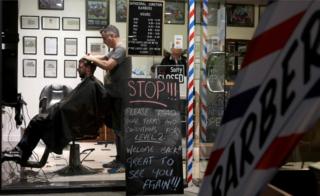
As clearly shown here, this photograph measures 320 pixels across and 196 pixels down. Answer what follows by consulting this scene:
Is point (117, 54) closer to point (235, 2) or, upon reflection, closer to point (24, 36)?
point (24, 36)

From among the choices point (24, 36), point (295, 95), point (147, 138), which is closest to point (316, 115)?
point (295, 95)

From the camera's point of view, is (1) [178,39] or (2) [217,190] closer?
(2) [217,190]

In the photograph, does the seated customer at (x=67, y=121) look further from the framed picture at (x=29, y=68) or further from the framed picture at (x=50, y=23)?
the framed picture at (x=29, y=68)

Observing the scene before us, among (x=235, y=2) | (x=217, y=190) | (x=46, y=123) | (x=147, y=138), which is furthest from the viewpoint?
(x=235, y=2)

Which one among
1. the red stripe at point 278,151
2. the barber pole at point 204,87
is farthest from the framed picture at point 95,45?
the red stripe at point 278,151

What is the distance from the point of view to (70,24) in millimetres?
7414

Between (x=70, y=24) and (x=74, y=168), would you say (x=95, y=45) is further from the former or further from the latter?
(x=74, y=168)

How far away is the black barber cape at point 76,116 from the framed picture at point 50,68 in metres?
2.91

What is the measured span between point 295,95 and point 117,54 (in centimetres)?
447

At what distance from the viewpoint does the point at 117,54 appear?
485 cm

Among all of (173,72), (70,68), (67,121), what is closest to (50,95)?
(70,68)

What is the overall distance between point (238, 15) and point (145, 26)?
4.25m

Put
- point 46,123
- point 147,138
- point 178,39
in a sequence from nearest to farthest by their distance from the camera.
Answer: point 147,138 < point 46,123 < point 178,39

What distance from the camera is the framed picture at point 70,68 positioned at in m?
7.58
